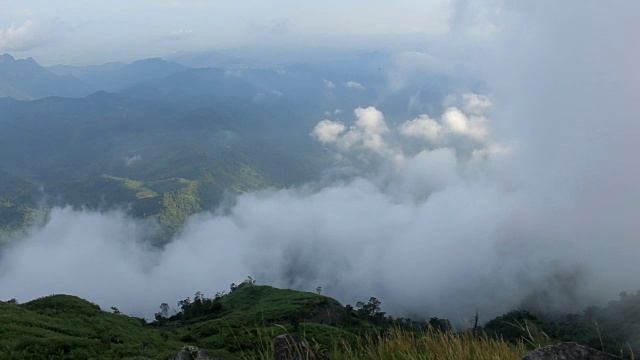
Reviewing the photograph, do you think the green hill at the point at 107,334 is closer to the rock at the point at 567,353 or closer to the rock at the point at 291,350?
the rock at the point at 291,350

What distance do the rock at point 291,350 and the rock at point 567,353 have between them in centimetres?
272

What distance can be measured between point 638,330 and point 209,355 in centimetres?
11987

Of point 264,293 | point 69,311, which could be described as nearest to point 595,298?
point 264,293

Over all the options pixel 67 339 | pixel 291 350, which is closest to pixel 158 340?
pixel 67 339

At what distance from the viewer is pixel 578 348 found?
443cm

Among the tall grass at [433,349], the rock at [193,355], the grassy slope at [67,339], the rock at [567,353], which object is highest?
the grassy slope at [67,339]

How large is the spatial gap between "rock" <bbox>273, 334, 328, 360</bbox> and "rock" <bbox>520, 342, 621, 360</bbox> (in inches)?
107

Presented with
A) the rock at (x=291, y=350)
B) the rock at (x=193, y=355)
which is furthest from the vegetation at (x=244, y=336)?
the rock at (x=193, y=355)

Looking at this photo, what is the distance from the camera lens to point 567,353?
4391 millimetres

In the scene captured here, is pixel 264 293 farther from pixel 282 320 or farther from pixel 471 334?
pixel 471 334

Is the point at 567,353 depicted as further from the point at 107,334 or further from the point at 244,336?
the point at 107,334

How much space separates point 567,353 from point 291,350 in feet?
Result: 10.8

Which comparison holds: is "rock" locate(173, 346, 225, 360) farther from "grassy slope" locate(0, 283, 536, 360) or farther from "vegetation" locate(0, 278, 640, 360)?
"vegetation" locate(0, 278, 640, 360)

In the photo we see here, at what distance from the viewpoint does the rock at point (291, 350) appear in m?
5.83
